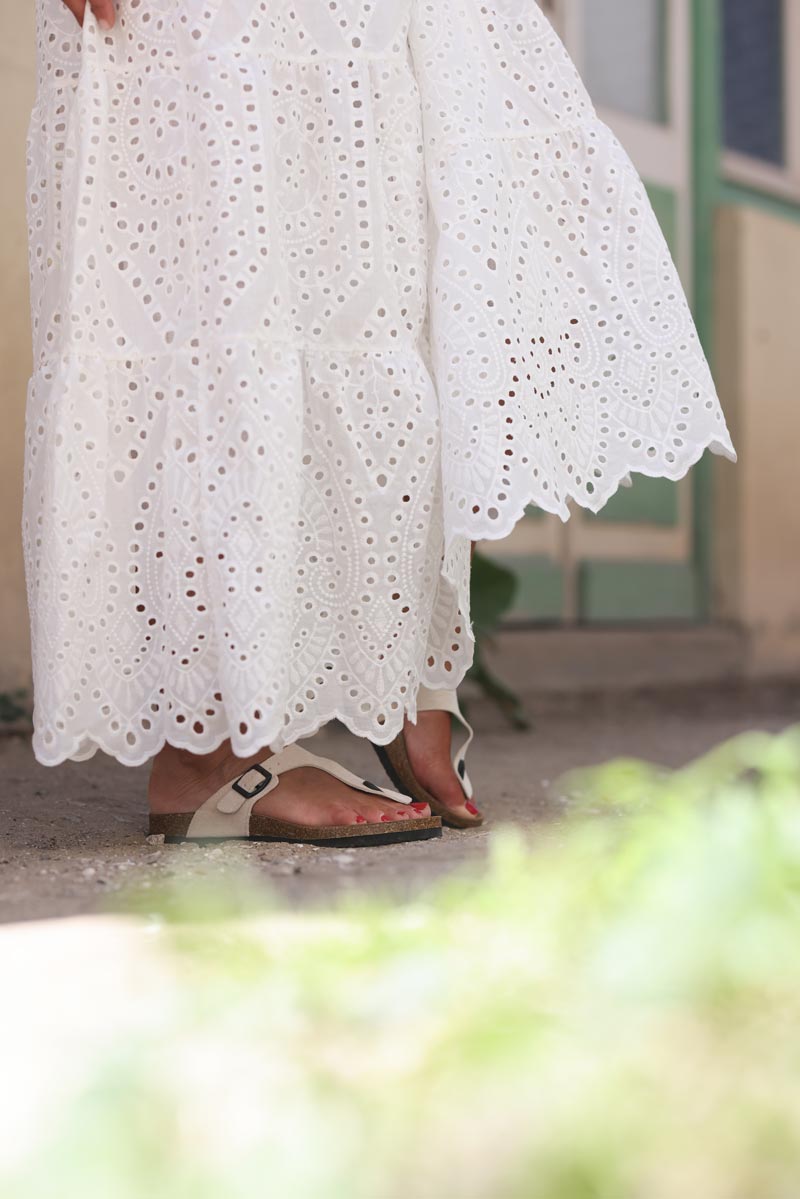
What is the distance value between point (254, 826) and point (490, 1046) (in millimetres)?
782

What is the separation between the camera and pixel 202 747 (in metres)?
1.34

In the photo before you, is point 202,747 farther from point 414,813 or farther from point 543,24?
point 543,24

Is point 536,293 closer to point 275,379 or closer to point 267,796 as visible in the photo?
point 275,379

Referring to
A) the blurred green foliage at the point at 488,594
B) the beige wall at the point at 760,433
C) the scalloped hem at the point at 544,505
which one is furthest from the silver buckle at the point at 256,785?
the beige wall at the point at 760,433

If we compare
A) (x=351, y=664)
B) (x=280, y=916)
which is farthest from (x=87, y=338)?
(x=280, y=916)

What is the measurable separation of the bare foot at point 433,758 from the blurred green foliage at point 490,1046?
0.57 metres

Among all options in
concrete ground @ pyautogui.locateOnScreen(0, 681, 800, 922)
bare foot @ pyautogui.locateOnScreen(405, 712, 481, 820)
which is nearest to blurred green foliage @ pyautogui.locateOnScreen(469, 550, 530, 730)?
concrete ground @ pyautogui.locateOnScreen(0, 681, 800, 922)

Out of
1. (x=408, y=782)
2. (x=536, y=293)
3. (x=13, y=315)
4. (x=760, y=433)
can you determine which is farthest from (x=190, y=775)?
(x=760, y=433)

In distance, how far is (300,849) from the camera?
140 centimetres

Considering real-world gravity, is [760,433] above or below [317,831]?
below

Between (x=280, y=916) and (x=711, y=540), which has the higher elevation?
(x=280, y=916)

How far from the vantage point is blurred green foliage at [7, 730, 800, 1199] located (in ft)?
1.91

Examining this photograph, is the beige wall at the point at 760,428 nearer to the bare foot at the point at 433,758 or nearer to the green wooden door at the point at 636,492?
the green wooden door at the point at 636,492

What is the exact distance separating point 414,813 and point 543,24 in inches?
36.3
